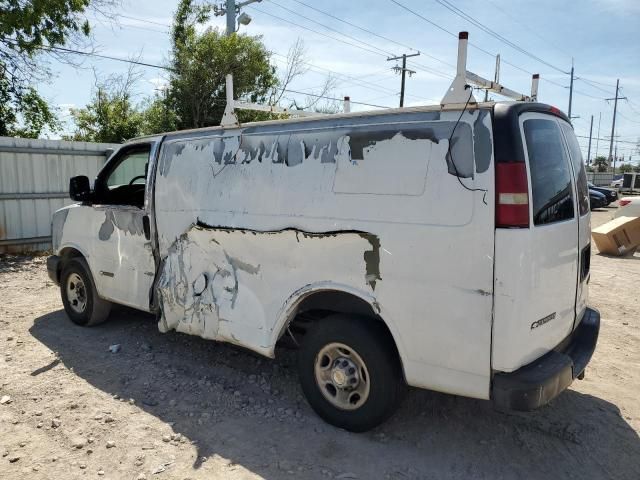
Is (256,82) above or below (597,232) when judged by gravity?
above

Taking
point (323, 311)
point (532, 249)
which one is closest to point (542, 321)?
point (532, 249)

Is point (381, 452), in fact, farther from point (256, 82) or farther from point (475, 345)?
point (256, 82)

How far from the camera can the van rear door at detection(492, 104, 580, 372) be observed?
254 centimetres

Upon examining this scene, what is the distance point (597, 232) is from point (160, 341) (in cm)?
1020

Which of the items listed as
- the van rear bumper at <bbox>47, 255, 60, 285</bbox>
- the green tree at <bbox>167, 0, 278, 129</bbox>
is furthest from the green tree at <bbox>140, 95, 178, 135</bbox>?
the van rear bumper at <bbox>47, 255, 60, 285</bbox>

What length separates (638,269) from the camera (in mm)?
9258

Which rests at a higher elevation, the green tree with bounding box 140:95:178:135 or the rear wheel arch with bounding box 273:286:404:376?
the green tree with bounding box 140:95:178:135

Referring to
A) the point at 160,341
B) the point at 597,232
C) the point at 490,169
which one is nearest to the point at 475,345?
the point at 490,169

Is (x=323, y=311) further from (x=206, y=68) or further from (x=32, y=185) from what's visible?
(x=206, y=68)

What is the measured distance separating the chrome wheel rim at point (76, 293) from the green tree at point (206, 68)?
13.9 metres

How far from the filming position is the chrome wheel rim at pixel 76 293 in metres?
5.55

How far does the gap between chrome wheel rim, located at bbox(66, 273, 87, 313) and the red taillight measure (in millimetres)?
4747

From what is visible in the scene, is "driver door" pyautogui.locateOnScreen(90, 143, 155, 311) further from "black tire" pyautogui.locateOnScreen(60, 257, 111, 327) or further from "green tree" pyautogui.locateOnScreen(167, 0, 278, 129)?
"green tree" pyautogui.locateOnScreen(167, 0, 278, 129)

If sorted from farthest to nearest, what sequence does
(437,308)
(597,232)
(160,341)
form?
(597,232), (160,341), (437,308)
